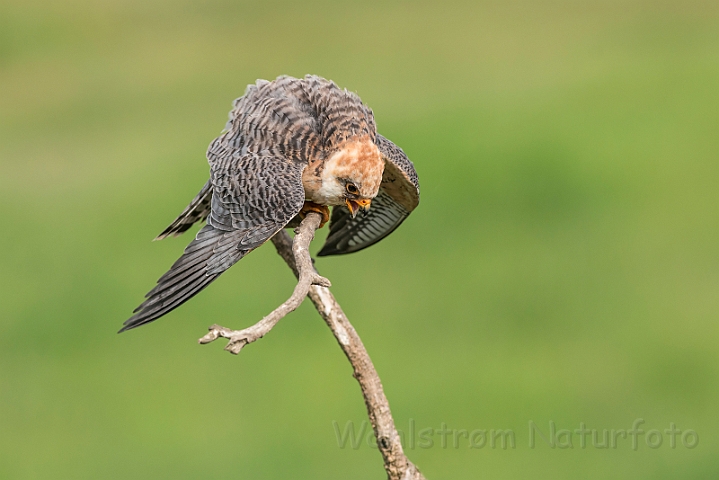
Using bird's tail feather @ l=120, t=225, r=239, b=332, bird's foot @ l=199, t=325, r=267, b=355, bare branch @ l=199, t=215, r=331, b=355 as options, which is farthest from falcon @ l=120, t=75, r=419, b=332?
bird's foot @ l=199, t=325, r=267, b=355

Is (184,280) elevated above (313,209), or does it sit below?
below

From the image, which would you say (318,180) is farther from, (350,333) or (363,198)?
(350,333)

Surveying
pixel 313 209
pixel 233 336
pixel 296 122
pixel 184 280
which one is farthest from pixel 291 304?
pixel 296 122

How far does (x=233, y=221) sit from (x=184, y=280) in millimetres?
578

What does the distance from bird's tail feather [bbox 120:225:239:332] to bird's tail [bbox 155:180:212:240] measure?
34.3 inches

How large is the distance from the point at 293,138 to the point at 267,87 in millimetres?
577

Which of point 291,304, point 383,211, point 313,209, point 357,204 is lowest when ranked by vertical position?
point 383,211

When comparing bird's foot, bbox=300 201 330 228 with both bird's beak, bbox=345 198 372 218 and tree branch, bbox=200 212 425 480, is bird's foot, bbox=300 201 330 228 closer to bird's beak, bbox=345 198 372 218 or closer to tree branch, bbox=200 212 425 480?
A: bird's beak, bbox=345 198 372 218

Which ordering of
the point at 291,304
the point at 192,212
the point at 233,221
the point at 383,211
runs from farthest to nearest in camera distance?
the point at 383,211 → the point at 192,212 → the point at 233,221 → the point at 291,304

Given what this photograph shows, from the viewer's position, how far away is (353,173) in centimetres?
589

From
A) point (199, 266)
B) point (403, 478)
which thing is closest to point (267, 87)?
point (199, 266)

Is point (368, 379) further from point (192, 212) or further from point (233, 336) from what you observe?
point (192, 212)

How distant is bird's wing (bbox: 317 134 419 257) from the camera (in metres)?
6.32

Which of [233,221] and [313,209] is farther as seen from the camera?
[313,209]
